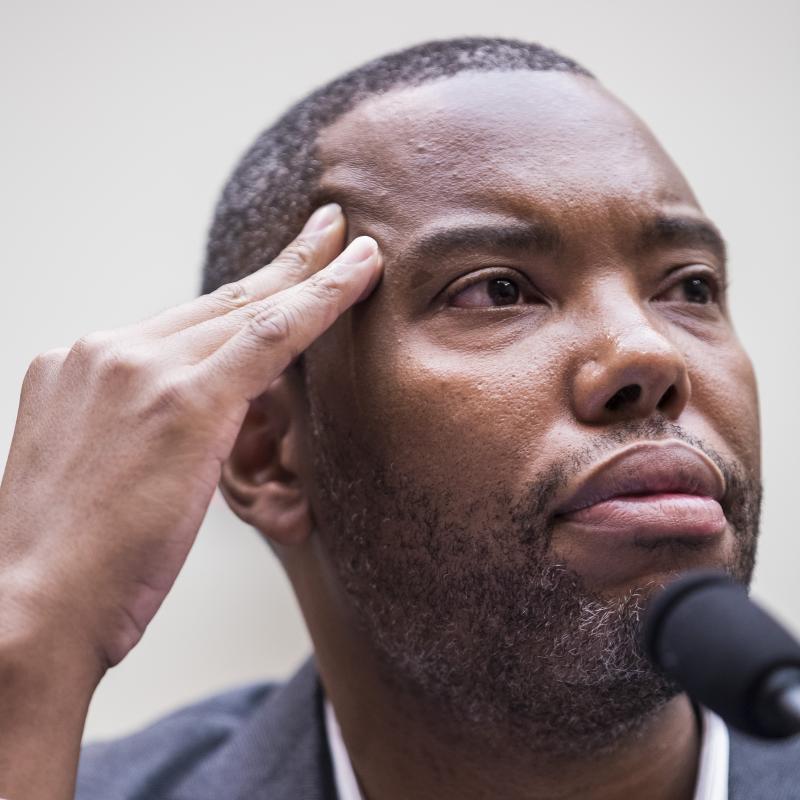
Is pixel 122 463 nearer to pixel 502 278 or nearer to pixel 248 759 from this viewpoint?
pixel 502 278

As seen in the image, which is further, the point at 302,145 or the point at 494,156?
the point at 302,145

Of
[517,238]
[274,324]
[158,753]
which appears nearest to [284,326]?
[274,324]

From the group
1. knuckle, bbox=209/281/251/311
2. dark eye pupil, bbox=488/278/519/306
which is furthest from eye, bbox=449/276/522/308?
knuckle, bbox=209/281/251/311

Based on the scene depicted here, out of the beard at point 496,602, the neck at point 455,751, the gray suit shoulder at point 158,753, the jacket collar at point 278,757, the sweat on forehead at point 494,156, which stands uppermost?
the sweat on forehead at point 494,156

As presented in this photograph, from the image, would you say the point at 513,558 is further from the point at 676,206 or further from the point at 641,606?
the point at 676,206

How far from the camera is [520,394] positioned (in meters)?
1.59

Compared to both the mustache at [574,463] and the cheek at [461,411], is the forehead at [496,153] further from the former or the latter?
the mustache at [574,463]

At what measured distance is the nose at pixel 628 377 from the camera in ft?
5.01

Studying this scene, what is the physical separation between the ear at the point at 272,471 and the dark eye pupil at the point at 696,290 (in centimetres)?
66

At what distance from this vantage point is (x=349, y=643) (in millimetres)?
1882

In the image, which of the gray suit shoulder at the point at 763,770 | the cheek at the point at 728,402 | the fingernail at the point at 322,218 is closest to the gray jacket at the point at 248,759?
the gray suit shoulder at the point at 763,770

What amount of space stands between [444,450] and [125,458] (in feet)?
1.47

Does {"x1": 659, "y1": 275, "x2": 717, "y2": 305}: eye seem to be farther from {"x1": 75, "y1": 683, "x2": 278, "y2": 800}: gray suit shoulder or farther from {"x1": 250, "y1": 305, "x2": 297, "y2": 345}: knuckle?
{"x1": 75, "y1": 683, "x2": 278, "y2": 800}: gray suit shoulder

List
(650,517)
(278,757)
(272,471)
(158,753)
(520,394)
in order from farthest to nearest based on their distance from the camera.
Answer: (158,753) → (278,757) → (272,471) → (520,394) → (650,517)
